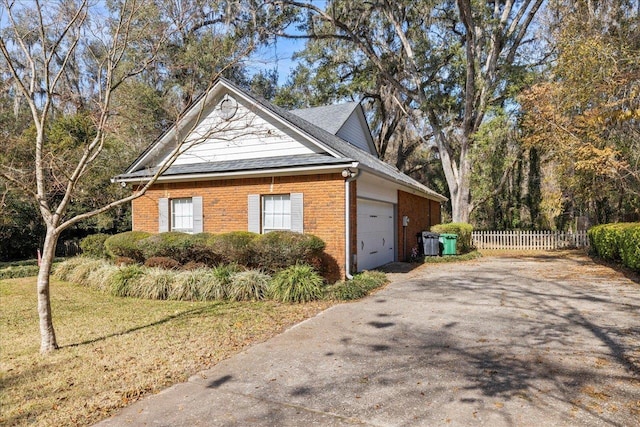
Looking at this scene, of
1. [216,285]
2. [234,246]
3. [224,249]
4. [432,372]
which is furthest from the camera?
[224,249]

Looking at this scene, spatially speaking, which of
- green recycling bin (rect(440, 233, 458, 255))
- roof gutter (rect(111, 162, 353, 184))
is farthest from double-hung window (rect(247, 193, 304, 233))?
green recycling bin (rect(440, 233, 458, 255))

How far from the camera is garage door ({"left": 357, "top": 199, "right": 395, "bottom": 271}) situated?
11438 millimetres

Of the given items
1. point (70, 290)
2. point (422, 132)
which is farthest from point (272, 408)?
point (422, 132)

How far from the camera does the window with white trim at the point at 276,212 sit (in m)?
11.2

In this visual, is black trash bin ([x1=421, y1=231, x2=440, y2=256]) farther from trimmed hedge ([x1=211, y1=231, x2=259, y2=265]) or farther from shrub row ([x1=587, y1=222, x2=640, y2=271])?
trimmed hedge ([x1=211, y1=231, x2=259, y2=265])

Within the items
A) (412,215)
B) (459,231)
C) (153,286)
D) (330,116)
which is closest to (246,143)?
(153,286)

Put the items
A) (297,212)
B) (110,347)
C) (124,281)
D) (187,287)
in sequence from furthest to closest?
(297,212), (124,281), (187,287), (110,347)

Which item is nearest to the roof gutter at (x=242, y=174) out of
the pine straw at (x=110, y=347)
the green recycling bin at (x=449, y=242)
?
the pine straw at (x=110, y=347)

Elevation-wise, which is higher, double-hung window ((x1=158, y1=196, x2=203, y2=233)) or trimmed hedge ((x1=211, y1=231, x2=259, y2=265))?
double-hung window ((x1=158, y1=196, x2=203, y2=233))

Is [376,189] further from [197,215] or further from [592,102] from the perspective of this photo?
[592,102]

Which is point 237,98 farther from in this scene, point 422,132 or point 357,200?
point 422,132

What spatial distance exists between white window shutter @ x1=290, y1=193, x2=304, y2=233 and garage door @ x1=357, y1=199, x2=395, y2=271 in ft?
5.57

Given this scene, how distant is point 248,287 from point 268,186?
3.53 m

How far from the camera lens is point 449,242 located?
16.7m
